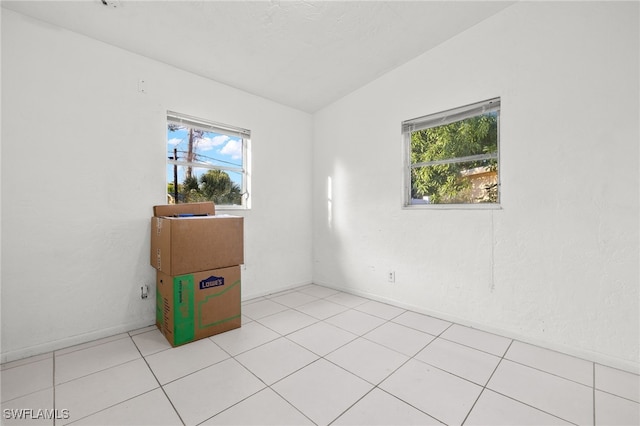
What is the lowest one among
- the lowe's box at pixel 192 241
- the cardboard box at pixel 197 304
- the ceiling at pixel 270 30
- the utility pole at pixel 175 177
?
the cardboard box at pixel 197 304

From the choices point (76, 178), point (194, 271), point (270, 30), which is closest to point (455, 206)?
point (270, 30)

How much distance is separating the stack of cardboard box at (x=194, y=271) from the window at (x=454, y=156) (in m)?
1.97

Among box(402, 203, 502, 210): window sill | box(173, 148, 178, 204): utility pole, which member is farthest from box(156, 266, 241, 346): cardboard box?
box(402, 203, 502, 210): window sill

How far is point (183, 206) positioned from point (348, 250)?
203 centimetres

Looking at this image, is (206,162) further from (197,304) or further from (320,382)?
(320,382)

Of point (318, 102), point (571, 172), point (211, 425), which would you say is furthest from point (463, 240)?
point (318, 102)

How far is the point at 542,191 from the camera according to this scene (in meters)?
2.06

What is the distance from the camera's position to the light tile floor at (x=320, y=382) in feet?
4.60

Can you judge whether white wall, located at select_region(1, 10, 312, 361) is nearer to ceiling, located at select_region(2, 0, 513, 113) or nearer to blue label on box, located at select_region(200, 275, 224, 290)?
ceiling, located at select_region(2, 0, 513, 113)

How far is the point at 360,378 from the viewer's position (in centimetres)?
172

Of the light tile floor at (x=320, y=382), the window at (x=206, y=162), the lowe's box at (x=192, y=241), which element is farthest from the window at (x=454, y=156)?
the window at (x=206, y=162)

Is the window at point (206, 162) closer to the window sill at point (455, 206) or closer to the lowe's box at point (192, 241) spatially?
the lowe's box at point (192, 241)

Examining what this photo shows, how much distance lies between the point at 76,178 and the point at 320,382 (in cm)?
251

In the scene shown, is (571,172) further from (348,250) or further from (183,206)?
(183,206)
